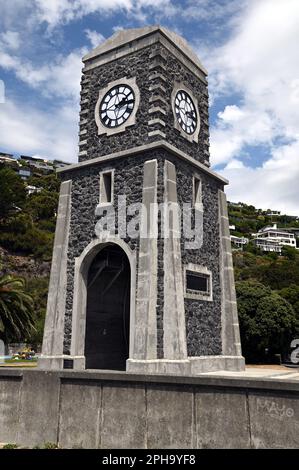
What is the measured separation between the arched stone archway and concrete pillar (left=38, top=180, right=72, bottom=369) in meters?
0.57

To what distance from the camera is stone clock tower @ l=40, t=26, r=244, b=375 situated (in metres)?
15.3

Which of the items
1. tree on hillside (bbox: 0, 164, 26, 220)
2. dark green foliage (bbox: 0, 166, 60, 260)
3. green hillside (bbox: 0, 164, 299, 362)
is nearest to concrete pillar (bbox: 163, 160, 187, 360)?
green hillside (bbox: 0, 164, 299, 362)

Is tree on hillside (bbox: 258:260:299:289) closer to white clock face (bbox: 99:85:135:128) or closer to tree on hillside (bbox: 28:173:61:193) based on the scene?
white clock face (bbox: 99:85:135:128)

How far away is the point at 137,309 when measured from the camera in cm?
1499

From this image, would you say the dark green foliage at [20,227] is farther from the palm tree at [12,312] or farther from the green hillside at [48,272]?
the palm tree at [12,312]

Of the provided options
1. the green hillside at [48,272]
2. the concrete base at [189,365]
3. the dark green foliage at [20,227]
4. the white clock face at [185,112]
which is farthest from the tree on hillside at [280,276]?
the white clock face at [185,112]

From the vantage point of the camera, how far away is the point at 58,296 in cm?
1739

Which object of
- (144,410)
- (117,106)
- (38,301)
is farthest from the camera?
(38,301)

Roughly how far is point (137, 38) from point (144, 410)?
1543 cm

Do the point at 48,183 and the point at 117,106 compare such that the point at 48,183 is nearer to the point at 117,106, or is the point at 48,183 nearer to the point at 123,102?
the point at 117,106

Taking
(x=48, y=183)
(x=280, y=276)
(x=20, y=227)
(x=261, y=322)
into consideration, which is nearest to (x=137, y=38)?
(x=261, y=322)

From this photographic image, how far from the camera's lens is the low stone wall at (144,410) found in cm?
686

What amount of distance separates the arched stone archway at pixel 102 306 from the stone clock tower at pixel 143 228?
4 centimetres
